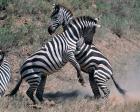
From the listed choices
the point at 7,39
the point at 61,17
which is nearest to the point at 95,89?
the point at 61,17

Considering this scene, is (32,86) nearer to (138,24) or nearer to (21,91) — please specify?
(21,91)

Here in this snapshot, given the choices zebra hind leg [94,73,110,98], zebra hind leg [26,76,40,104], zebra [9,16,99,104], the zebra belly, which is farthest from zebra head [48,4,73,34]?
zebra hind leg [26,76,40,104]

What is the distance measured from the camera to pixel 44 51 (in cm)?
1316

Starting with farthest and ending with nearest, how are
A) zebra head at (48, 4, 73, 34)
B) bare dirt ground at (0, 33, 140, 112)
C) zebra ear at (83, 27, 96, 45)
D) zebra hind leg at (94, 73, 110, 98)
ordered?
zebra head at (48, 4, 73, 34) → zebra ear at (83, 27, 96, 45) → zebra hind leg at (94, 73, 110, 98) → bare dirt ground at (0, 33, 140, 112)

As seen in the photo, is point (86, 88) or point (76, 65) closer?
point (76, 65)

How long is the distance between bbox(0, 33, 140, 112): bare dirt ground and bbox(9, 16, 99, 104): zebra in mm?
398

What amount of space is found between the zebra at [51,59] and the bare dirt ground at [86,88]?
0.40 metres

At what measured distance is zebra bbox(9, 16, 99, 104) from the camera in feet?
41.8

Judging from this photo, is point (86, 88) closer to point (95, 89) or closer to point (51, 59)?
point (95, 89)

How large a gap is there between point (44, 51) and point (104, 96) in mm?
1813

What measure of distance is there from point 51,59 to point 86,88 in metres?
2.57

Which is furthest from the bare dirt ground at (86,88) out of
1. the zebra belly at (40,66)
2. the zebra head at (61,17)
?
the zebra head at (61,17)

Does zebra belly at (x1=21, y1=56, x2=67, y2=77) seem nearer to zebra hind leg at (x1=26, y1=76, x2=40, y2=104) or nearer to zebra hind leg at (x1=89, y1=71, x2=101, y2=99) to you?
zebra hind leg at (x1=26, y1=76, x2=40, y2=104)

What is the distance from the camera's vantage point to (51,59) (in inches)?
514
